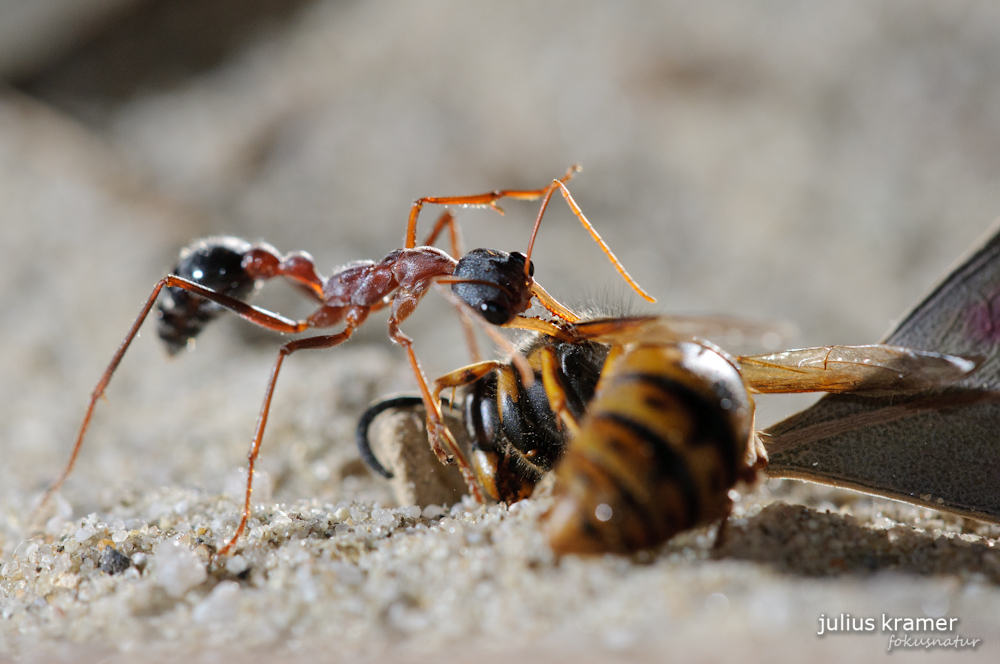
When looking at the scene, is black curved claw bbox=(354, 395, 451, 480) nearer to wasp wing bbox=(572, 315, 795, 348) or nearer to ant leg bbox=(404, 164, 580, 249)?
wasp wing bbox=(572, 315, 795, 348)

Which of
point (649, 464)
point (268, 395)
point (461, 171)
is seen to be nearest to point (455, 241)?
point (268, 395)

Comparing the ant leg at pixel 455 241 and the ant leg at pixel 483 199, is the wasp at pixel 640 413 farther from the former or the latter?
the ant leg at pixel 455 241

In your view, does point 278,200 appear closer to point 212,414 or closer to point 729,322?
point 212,414

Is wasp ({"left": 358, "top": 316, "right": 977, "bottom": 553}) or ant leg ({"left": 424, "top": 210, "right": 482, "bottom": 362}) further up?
ant leg ({"left": 424, "top": 210, "right": 482, "bottom": 362})

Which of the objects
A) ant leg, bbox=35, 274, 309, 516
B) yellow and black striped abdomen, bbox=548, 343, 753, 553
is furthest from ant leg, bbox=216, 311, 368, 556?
yellow and black striped abdomen, bbox=548, 343, 753, 553

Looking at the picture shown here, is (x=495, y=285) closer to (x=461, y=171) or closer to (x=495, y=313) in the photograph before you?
(x=495, y=313)

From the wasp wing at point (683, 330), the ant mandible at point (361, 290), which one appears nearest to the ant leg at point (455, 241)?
the ant mandible at point (361, 290)
